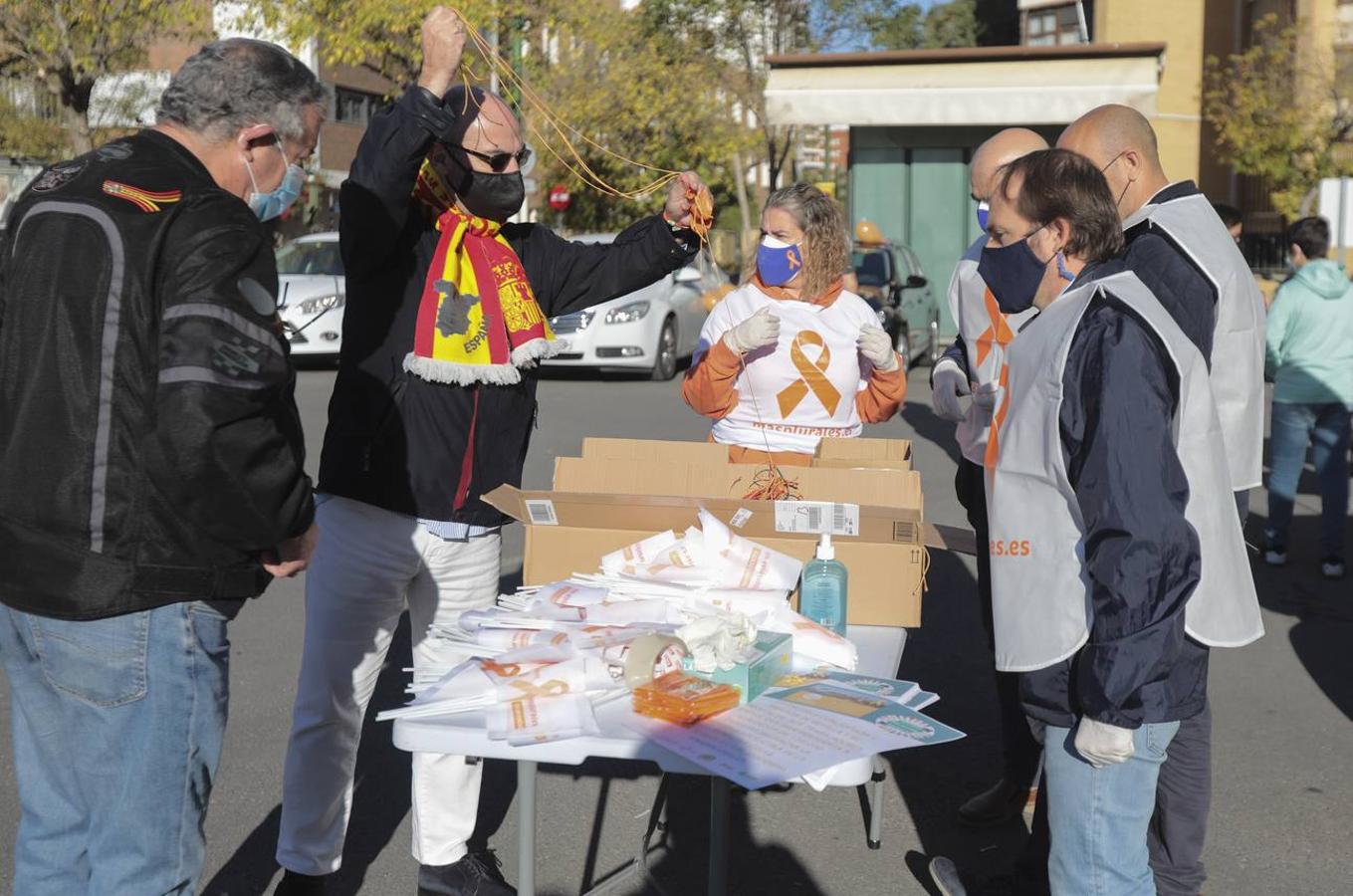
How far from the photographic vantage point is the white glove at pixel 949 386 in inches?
179

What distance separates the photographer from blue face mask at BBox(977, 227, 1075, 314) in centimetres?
301

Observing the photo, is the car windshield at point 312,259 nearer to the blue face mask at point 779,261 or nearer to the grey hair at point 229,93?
the blue face mask at point 779,261

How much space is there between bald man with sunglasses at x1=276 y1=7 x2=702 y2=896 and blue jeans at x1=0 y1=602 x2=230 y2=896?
98cm

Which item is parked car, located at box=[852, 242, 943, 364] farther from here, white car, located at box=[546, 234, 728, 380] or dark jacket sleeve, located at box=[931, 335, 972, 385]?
dark jacket sleeve, located at box=[931, 335, 972, 385]

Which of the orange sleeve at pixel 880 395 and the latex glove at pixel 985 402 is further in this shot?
the orange sleeve at pixel 880 395

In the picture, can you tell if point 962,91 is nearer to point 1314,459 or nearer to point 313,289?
point 313,289

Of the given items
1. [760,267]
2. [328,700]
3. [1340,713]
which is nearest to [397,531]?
[328,700]

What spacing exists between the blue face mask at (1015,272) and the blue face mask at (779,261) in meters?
1.76

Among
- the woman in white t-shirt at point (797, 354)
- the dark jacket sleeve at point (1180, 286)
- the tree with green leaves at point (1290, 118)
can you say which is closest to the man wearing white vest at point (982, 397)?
the woman in white t-shirt at point (797, 354)

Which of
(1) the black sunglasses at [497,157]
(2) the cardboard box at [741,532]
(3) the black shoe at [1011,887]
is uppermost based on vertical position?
(1) the black sunglasses at [497,157]

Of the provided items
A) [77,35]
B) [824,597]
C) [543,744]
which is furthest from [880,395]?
[77,35]

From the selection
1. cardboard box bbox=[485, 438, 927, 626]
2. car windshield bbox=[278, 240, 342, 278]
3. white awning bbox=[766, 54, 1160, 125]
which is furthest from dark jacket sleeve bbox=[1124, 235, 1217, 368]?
white awning bbox=[766, 54, 1160, 125]

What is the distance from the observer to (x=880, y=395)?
503cm

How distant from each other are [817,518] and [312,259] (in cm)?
1588
